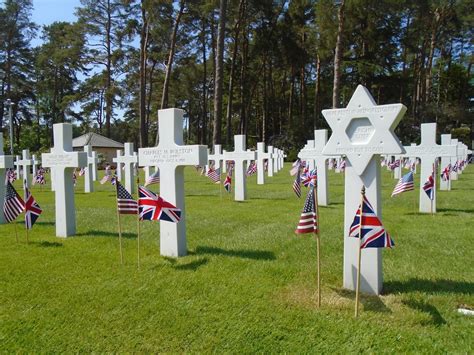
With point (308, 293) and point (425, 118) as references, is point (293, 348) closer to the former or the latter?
point (308, 293)

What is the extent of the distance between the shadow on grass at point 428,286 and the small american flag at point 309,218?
1086mm

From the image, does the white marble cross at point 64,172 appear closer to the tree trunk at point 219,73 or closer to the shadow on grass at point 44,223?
the shadow on grass at point 44,223

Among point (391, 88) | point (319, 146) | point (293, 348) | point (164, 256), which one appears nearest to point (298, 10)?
point (391, 88)

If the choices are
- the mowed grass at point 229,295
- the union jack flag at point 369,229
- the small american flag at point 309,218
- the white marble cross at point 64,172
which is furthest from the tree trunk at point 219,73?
the union jack flag at point 369,229

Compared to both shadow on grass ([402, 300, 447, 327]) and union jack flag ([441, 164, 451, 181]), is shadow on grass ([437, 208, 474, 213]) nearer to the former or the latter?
union jack flag ([441, 164, 451, 181])

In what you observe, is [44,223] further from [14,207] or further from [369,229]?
[369,229]

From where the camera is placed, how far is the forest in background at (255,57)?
29844mm

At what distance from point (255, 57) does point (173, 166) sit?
3483 cm

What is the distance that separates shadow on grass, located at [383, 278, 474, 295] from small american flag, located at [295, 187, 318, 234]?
109 centimetres

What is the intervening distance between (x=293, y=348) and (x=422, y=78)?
135 feet

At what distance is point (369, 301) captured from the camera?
4094 millimetres

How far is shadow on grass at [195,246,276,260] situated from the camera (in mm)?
5633

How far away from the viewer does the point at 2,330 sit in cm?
362

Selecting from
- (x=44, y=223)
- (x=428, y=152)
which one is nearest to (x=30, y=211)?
(x=44, y=223)
